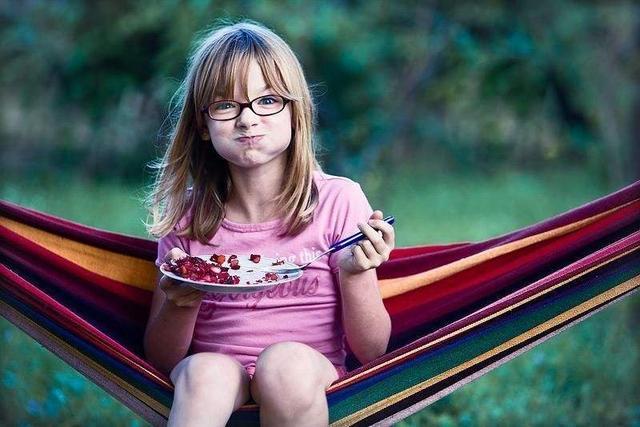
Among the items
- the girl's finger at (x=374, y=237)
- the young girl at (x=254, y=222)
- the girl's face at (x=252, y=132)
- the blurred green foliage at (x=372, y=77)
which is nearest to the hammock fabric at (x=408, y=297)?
the young girl at (x=254, y=222)

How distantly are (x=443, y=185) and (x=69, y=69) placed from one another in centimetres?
353

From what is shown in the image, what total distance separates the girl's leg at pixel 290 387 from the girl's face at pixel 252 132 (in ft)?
1.30

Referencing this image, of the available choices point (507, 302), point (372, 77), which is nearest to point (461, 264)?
point (507, 302)

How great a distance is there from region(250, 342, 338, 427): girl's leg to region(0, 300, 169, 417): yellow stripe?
0.77ft

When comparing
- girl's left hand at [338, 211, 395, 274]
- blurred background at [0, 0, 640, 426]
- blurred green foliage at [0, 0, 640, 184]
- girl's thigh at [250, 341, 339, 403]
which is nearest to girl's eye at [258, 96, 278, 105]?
girl's left hand at [338, 211, 395, 274]

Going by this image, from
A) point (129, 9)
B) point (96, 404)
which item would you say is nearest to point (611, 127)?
point (129, 9)

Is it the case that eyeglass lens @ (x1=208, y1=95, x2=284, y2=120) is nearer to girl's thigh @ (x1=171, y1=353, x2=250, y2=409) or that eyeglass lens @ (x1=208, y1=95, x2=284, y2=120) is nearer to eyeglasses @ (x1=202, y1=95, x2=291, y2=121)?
eyeglasses @ (x1=202, y1=95, x2=291, y2=121)

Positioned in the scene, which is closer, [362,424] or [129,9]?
[362,424]

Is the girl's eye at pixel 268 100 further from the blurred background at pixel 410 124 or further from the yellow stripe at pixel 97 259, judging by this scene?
the blurred background at pixel 410 124

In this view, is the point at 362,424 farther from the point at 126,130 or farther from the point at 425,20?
the point at 126,130

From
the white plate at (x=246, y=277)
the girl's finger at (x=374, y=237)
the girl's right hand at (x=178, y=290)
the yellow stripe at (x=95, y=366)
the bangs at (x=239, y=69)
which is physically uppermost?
the bangs at (x=239, y=69)

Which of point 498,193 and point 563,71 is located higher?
point 563,71

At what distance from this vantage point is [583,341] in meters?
3.81

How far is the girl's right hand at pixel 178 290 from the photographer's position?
2.07 meters
